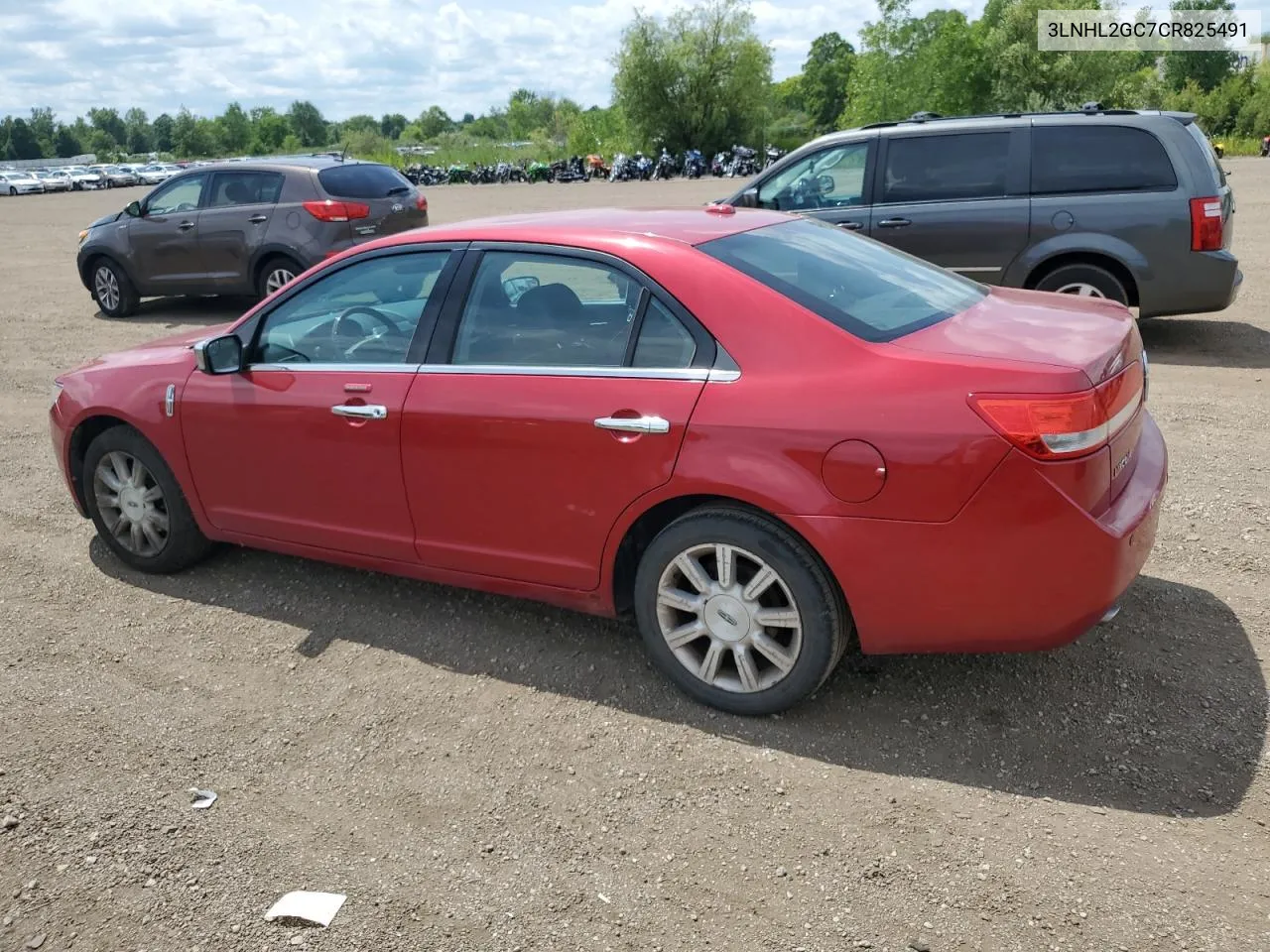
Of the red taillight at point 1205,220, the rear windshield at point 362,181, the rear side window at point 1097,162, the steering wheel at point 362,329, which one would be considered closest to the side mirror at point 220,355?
the steering wheel at point 362,329

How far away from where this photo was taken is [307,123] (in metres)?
164

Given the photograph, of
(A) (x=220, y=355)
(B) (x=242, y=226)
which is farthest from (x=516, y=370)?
(B) (x=242, y=226)

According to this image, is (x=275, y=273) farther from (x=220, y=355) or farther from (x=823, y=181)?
(x=220, y=355)

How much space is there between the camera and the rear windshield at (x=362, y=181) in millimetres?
11883

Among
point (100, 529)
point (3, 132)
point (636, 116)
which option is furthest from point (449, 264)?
point (3, 132)

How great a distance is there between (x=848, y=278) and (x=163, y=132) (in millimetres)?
182975

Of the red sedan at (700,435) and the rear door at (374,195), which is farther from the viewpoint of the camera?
the rear door at (374,195)

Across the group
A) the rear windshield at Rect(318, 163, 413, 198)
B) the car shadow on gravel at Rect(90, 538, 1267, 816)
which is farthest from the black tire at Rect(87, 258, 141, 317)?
the car shadow on gravel at Rect(90, 538, 1267, 816)

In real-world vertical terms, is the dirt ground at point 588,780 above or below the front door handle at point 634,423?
below

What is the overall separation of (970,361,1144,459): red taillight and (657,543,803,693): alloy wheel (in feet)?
2.64

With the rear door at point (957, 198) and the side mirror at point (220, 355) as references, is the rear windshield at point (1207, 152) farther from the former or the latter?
the side mirror at point (220, 355)

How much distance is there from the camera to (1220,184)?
8.32 m

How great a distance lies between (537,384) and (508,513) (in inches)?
18.7

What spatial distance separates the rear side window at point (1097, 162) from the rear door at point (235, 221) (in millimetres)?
7817
